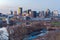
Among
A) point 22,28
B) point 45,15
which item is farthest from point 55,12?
point 22,28

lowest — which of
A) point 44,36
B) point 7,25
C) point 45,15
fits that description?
point 44,36

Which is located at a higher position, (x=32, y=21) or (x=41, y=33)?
(x=32, y=21)

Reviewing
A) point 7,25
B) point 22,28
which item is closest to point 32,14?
point 22,28

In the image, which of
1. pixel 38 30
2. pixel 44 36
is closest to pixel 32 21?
pixel 38 30

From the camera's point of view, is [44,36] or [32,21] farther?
[32,21]

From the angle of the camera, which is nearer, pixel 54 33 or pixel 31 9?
pixel 54 33

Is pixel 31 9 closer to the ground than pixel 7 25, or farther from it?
farther from it

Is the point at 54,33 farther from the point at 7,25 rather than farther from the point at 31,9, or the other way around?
the point at 7,25

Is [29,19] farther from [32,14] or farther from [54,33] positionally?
[54,33]
